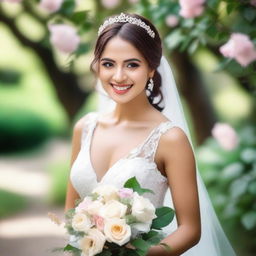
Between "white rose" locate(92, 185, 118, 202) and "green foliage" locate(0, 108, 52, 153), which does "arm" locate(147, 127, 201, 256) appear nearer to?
"white rose" locate(92, 185, 118, 202)

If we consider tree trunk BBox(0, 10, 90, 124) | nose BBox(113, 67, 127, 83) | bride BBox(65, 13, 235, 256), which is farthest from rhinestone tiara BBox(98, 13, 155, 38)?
tree trunk BBox(0, 10, 90, 124)

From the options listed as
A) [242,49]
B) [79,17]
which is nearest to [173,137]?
[242,49]

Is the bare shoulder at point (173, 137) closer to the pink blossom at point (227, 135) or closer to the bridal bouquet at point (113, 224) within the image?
the bridal bouquet at point (113, 224)

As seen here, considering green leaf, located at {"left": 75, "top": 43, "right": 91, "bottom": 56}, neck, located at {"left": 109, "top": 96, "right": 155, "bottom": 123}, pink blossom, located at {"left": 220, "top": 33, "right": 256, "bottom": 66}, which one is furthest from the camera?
green leaf, located at {"left": 75, "top": 43, "right": 91, "bottom": 56}

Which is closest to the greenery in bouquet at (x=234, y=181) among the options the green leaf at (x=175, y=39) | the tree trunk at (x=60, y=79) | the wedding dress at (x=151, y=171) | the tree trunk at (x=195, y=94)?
the tree trunk at (x=195, y=94)

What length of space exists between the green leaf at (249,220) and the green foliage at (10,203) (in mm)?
4593

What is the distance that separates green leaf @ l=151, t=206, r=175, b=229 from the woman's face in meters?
0.50

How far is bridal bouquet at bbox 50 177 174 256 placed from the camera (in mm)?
2184

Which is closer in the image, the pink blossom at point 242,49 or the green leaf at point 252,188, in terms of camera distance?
the pink blossom at point 242,49

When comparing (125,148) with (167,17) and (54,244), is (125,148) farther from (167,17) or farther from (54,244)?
(54,244)

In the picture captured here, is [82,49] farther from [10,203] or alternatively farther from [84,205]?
[10,203]

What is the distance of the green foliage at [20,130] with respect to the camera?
13.8 meters

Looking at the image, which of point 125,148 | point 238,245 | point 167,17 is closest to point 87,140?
point 125,148

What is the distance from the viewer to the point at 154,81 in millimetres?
2898
